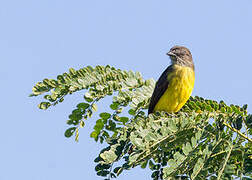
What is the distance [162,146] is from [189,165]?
1.40ft

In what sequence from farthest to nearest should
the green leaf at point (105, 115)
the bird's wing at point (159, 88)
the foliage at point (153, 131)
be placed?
the bird's wing at point (159, 88) < the green leaf at point (105, 115) < the foliage at point (153, 131)

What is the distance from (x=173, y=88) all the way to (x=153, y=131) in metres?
3.02

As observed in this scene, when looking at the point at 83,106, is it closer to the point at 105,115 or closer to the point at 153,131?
the point at 105,115

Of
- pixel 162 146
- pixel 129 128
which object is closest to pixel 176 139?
pixel 162 146

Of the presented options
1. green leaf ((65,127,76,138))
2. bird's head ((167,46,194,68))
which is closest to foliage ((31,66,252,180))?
green leaf ((65,127,76,138))

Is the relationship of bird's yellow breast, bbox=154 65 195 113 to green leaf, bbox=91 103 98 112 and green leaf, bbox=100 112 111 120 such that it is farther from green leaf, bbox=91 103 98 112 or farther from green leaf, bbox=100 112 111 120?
green leaf, bbox=91 103 98 112

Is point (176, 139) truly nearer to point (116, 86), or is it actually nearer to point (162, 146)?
point (162, 146)

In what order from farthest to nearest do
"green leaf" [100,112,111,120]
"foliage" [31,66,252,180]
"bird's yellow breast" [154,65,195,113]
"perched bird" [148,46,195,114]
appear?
1. "bird's yellow breast" [154,65,195,113]
2. "perched bird" [148,46,195,114]
3. "green leaf" [100,112,111,120]
4. "foliage" [31,66,252,180]

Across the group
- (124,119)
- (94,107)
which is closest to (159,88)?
(124,119)

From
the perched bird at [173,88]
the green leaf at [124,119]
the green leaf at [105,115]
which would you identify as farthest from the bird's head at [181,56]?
the green leaf at [105,115]

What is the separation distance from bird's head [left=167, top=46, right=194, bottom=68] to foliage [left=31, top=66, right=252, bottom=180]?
5.94 feet

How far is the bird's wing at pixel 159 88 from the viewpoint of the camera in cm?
592

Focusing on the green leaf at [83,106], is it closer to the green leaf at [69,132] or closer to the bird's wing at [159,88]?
the green leaf at [69,132]

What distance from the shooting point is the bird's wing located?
5919 millimetres
